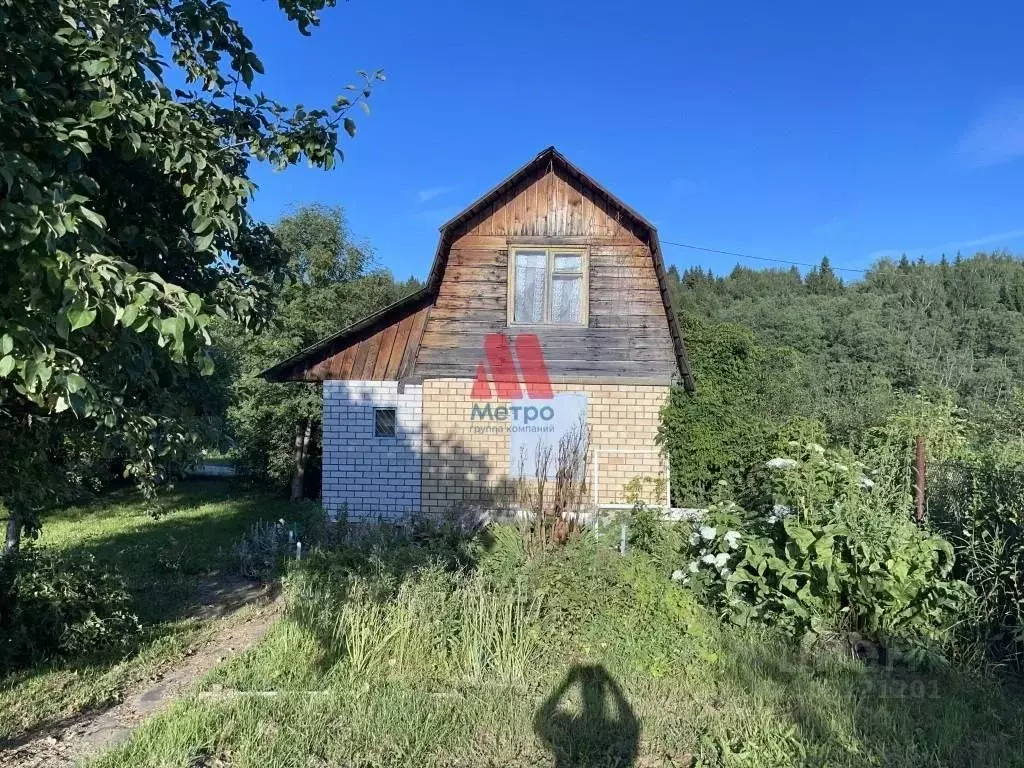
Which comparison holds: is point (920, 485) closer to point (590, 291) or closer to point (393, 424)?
point (590, 291)

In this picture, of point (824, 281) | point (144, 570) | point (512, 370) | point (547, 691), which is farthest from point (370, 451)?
point (824, 281)

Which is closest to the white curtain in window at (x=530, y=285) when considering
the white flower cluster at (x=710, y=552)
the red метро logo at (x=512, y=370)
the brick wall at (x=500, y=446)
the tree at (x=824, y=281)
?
the red метро logo at (x=512, y=370)

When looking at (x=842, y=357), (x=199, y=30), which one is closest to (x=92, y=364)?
(x=199, y=30)

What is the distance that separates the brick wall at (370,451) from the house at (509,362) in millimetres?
19

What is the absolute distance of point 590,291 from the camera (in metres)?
10.2

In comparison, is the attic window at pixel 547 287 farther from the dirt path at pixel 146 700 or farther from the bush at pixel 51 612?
the bush at pixel 51 612

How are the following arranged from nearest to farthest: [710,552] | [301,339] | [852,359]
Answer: [710,552]
[301,339]
[852,359]

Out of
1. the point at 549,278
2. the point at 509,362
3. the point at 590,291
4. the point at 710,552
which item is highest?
the point at 549,278

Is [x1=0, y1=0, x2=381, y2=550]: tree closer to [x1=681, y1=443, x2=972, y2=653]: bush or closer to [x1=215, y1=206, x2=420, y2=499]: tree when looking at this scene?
[x1=681, y1=443, x2=972, y2=653]: bush

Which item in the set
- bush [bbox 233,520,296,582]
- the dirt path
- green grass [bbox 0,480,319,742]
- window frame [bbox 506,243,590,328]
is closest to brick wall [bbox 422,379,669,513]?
window frame [bbox 506,243,590,328]

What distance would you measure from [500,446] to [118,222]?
739cm

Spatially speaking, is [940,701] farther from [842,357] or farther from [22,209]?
[842,357]

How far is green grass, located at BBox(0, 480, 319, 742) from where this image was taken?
14.1 feet

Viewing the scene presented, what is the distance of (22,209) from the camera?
2.10 m
